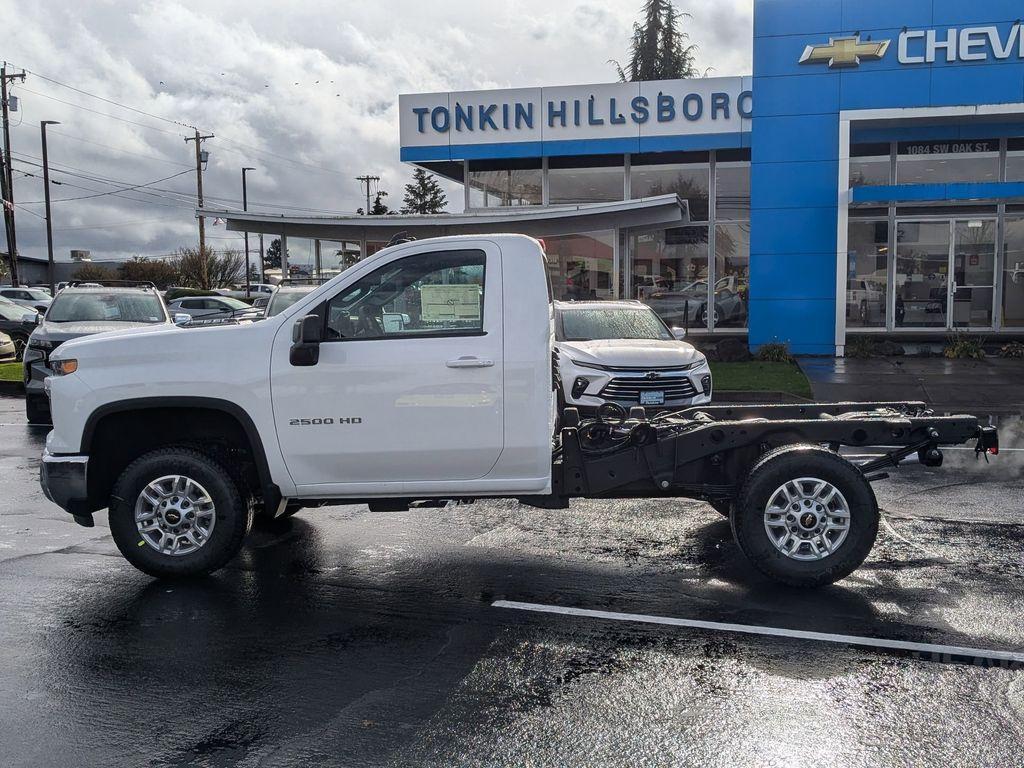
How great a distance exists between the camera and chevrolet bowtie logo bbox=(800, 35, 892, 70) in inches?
735

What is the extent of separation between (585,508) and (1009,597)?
3.46 meters

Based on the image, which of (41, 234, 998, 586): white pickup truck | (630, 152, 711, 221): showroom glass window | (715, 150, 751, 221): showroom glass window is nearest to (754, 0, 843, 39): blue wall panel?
(715, 150, 751, 221): showroom glass window

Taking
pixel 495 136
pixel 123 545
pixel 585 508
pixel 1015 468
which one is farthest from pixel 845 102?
pixel 123 545

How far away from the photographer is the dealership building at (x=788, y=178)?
18703 millimetres

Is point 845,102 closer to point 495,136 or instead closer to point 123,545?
point 495,136

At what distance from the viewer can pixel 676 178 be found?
25.0 metres

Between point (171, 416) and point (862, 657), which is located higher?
point (171, 416)

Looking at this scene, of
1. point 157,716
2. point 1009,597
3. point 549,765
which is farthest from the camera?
point 1009,597

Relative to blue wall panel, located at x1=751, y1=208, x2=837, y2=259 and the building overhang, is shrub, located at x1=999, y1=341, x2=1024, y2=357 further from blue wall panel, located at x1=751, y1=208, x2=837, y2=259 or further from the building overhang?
the building overhang

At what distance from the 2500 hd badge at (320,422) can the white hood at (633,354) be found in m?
5.09

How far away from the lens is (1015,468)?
31.4 feet

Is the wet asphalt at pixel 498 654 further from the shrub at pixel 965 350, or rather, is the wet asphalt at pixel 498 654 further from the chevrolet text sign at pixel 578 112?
the chevrolet text sign at pixel 578 112

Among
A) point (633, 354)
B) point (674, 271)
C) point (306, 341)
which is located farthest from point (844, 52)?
point (306, 341)

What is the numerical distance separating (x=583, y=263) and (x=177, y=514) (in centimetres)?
1889
